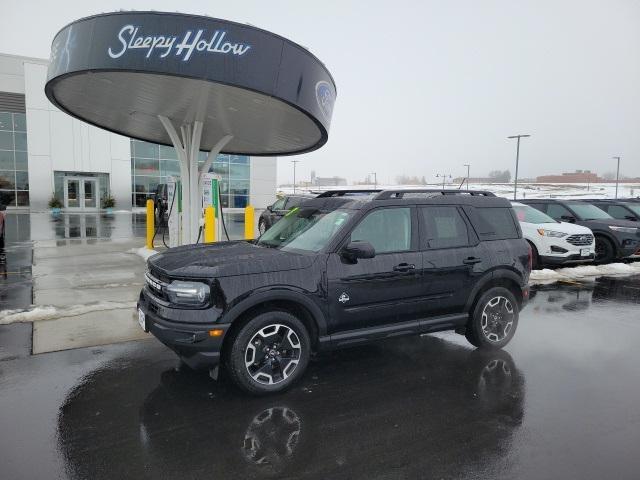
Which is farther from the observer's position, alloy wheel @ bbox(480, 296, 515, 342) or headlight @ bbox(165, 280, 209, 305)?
alloy wheel @ bbox(480, 296, 515, 342)

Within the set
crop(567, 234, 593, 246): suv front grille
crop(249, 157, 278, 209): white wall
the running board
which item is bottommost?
the running board

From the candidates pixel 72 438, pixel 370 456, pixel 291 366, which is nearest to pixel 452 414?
pixel 370 456

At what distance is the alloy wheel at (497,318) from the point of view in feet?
18.0

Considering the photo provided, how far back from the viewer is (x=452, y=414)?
3918 mm

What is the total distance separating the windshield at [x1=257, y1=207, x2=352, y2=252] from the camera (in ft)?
15.4

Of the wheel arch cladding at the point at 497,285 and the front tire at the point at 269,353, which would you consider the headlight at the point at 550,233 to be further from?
the front tire at the point at 269,353

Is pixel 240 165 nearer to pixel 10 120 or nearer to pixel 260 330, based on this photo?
pixel 10 120

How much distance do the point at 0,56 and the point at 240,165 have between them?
18.2 m

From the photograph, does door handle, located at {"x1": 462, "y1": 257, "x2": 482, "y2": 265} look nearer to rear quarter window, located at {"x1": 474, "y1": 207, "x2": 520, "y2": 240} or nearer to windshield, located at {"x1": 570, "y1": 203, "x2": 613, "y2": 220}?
rear quarter window, located at {"x1": 474, "y1": 207, "x2": 520, "y2": 240}


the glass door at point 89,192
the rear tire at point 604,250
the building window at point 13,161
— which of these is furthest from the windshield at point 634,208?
the building window at point 13,161

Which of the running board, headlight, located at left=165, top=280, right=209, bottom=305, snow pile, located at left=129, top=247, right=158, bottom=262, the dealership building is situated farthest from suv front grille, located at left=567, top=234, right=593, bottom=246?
the dealership building

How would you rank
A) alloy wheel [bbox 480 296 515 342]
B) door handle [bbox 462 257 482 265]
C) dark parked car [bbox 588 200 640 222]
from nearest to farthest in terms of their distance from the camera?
door handle [bbox 462 257 482 265], alloy wheel [bbox 480 296 515 342], dark parked car [bbox 588 200 640 222]

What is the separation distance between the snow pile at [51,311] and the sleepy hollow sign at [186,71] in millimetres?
3873

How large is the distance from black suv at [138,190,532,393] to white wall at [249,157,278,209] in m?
36.1
